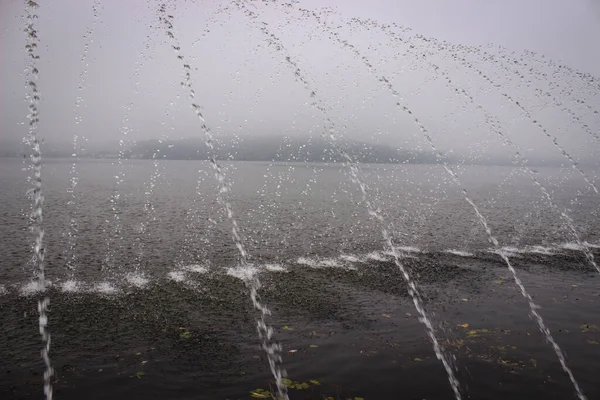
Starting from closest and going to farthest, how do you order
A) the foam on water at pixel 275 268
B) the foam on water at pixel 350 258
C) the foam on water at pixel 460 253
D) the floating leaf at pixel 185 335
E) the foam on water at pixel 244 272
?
1. the floating leaf at pixel 185 335
2. the foam on water at pixel 244 272
3. the foam on water at pixel 275 268
4. the foam on water at pixel 350 258
5. the foam on water at pixel 460 253

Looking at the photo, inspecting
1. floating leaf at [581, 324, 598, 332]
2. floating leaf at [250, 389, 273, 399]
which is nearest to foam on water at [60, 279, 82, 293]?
floating leaf at [250, 389, 273, 399]

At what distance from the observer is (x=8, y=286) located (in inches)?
618

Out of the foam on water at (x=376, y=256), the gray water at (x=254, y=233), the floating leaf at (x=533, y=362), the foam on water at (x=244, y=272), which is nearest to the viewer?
the floating leaf at (x=533, y=362)

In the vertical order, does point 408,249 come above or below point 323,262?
above

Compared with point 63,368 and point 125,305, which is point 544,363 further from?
point 125,305

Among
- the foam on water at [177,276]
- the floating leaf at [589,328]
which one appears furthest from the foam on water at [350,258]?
the floating leaf at [589,328]

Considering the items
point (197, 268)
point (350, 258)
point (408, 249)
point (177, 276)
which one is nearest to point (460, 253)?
point (408, 249)

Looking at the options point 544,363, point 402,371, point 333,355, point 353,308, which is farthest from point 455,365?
point 353,308

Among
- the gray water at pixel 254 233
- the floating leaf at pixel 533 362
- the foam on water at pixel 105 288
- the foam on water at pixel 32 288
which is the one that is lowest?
the floating leaf at pixel 533 362

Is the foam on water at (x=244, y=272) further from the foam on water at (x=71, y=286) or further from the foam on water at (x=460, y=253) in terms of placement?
the foam on water at (x=460, y=253)

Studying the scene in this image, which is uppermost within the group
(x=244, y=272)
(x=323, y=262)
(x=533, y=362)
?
(x=323, y=262)

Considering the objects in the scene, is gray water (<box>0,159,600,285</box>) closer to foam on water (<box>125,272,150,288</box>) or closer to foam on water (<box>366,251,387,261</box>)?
foam on water (<box>125,272,150,288</box>)

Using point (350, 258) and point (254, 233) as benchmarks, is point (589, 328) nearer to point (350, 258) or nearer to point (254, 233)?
point (350, 258)

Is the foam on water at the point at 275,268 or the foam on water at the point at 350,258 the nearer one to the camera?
the foam on water at the point at 275,268
